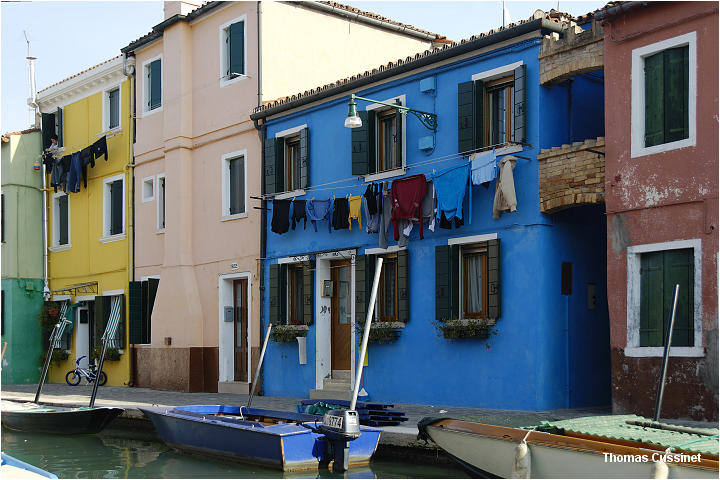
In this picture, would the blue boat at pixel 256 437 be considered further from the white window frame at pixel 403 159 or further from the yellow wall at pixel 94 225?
the yellow wall at pixel 94 225

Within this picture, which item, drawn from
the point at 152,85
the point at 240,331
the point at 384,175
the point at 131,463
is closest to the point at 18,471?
the point at 131,463

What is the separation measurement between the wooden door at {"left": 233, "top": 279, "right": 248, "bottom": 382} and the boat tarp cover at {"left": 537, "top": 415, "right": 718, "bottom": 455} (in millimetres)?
11345

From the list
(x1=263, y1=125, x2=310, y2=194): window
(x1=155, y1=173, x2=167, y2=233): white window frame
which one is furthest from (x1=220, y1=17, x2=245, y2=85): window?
(x1=155, y1=173, x2=167, y2=233): white window frame

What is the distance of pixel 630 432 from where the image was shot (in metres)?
9.67

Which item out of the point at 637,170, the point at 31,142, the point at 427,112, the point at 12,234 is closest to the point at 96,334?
the point at 12,234

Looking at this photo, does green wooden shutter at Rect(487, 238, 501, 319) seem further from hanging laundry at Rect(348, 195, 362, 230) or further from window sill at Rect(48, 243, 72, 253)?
window sill at Rect(48, 243, 72, 253)

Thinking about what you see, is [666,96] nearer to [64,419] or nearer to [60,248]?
[64,419]

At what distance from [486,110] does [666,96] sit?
136 inches

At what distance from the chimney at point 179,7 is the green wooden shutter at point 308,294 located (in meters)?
7.88

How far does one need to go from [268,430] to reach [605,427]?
432 cm

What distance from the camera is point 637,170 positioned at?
1314 centimetres

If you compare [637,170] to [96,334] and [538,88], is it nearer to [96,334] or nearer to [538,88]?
[538,88]

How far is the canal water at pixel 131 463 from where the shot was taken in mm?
11859

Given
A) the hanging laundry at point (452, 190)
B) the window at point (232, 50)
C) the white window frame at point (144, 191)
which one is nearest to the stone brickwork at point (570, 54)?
the hanging laundry at point (452, 190)
